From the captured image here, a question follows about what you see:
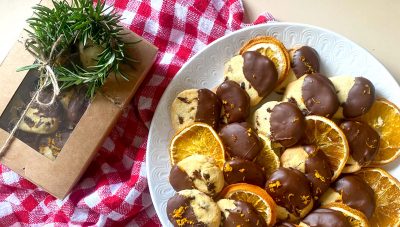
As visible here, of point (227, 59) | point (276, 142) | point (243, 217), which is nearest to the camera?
point (243, 217)

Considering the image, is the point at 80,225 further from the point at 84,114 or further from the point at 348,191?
the point at 348,191

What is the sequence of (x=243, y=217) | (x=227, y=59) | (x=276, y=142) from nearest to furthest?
(x=243, y=217), (x=276, y=142), (x=227, y=59)

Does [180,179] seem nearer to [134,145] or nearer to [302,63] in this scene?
[134,145]

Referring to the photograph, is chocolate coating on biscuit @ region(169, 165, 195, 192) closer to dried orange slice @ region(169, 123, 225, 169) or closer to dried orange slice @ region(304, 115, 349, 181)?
dried orange slice @ region(169, 123, 225, 169)

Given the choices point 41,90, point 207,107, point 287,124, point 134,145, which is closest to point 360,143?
point 287,124

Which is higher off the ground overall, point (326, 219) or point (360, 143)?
point (360, 143)

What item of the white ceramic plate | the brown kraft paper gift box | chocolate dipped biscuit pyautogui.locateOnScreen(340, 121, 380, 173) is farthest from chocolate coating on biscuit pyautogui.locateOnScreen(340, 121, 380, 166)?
the brown kraft paper gift box
